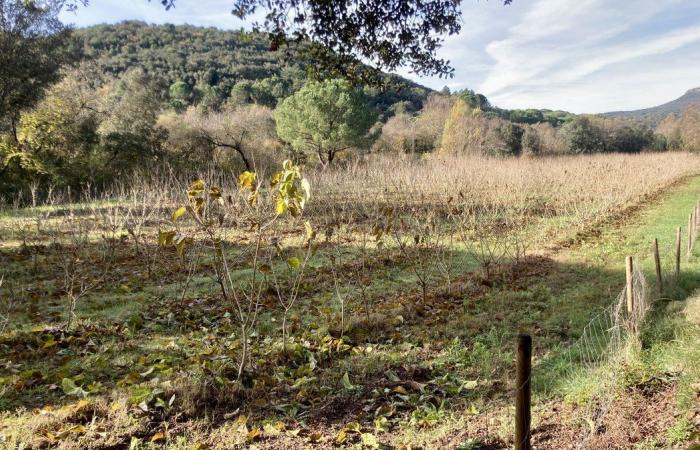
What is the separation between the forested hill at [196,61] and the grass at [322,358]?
109ft

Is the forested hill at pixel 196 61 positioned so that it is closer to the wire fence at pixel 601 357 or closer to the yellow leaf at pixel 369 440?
the wire fence at pixel 601 357

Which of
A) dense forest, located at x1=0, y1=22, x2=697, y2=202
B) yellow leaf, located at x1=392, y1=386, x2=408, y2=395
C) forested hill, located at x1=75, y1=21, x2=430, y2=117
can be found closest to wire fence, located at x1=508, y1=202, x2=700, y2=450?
yellow leaf, located at x1=392, y1=386, x2=408, y2=395

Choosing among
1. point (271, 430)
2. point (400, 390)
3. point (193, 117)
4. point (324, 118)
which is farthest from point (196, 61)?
point (271, 430)

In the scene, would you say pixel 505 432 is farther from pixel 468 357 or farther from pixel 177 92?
pixel 177 92

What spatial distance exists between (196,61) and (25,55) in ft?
128

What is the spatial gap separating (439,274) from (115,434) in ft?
19.4

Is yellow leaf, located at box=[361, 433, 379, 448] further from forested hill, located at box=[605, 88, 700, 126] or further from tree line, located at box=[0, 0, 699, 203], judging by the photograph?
forested hill, located at box=[605, 88, 700, 126]

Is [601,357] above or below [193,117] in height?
below

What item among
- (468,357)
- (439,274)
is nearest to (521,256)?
(439,274)

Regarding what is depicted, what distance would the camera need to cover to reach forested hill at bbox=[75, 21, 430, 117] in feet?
140

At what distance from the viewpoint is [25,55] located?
12.4 metres

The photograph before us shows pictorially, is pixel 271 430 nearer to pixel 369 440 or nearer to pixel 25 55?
pixel 369 440

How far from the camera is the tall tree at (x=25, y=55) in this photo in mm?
11914

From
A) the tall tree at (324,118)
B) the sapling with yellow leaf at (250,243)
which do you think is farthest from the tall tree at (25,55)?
the tall tree at (324,118)
